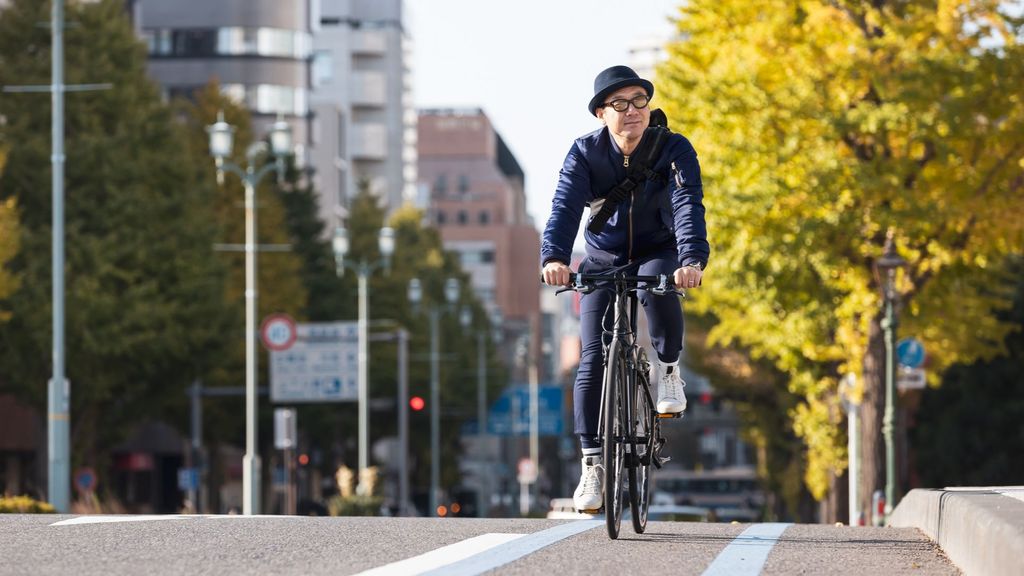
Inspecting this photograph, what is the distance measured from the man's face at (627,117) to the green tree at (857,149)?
15789 millimetres

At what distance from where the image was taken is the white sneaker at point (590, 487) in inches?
368

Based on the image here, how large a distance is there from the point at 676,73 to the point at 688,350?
24676 millimetres

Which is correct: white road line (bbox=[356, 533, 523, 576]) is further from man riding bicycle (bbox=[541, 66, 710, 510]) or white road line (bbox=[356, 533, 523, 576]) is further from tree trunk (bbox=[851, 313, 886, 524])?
tree trunk (bbox=[851, 313, 886, 524])

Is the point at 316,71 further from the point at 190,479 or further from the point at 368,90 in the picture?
the point at 190,479

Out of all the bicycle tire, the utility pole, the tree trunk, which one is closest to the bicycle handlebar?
the bicycle tire

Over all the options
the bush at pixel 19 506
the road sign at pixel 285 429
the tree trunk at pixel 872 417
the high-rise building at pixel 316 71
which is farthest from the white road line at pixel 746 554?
the high-rise building at pixel 316 71

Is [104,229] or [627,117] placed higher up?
[104,229]

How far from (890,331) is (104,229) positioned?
817 inches

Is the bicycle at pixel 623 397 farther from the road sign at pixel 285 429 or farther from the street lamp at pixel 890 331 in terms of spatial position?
the road sign at pixel 285 429

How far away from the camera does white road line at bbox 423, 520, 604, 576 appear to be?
7.60 metres

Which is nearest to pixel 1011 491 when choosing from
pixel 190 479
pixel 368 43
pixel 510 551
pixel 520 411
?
pixel 510 551

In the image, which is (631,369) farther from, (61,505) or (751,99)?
(61,505)

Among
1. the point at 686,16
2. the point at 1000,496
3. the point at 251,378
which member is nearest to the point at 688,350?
the point at 251,378

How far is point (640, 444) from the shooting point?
31.2 ft
